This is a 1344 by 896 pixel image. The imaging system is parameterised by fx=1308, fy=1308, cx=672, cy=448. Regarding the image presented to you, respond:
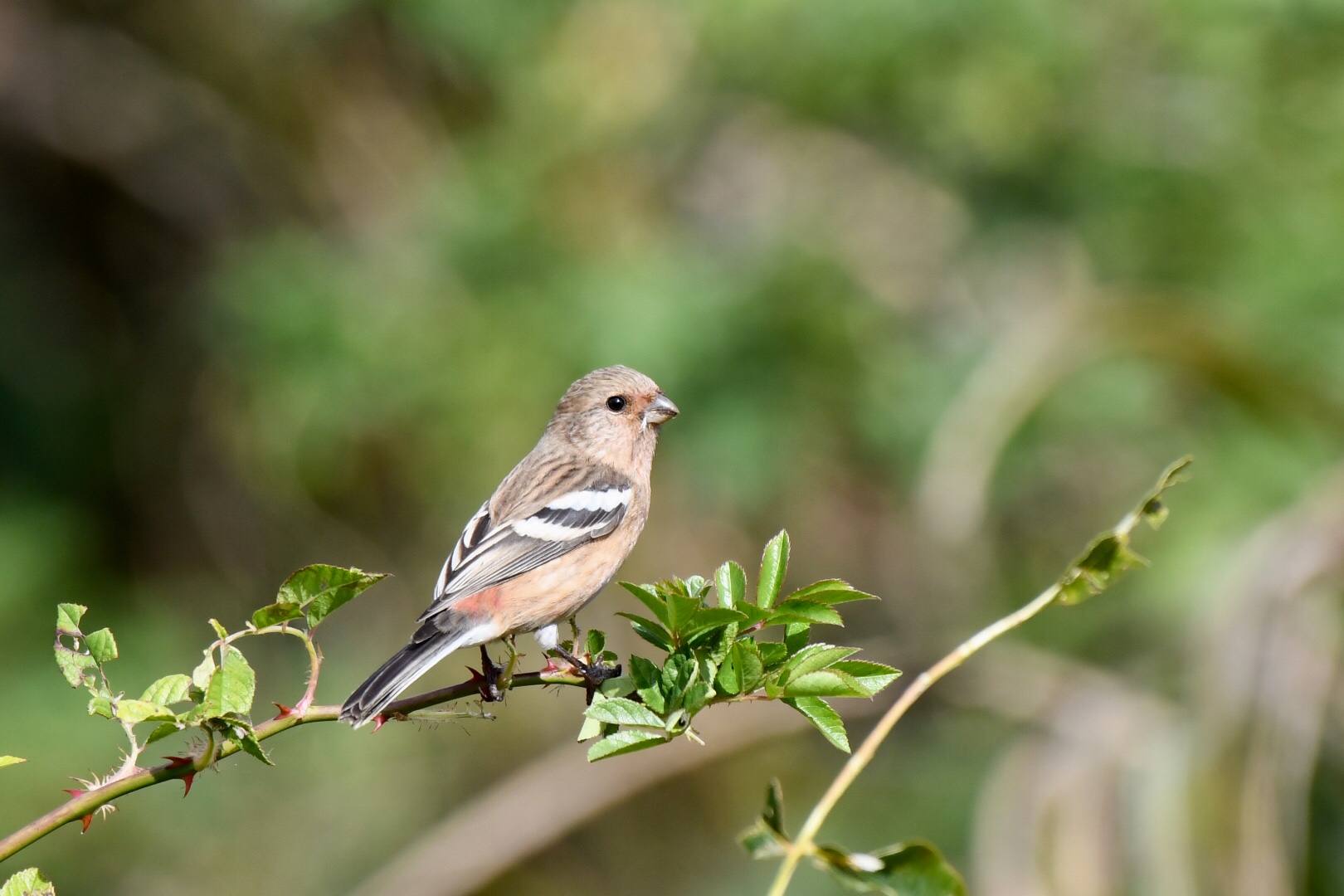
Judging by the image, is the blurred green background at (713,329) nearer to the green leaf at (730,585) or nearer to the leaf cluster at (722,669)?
the green leaf at (730,585)

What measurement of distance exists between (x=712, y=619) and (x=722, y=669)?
11 centimetres

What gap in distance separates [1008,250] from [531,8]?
11.1 ft

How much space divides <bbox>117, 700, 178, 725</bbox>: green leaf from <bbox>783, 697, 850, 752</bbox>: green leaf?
2.96 ft

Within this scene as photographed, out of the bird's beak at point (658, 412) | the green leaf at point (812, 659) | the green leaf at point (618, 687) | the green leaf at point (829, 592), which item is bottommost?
the green leaf at point (618, 687)

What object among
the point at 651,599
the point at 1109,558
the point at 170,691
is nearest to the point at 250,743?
the point at 170,691

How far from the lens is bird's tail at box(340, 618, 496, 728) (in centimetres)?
286

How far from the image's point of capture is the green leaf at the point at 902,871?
5.03 feet

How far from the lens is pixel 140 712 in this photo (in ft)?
5.90

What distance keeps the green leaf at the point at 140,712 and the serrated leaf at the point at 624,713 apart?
0.61 meters

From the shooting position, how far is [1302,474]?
22.1ft

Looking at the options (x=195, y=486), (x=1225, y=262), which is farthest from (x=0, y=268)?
(x=1225, y=262)

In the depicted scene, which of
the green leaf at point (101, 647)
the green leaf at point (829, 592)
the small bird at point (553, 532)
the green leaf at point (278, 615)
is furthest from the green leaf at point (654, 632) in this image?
the small bird at point (553, 532)

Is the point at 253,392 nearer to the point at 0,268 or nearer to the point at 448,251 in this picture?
the point at 448,251

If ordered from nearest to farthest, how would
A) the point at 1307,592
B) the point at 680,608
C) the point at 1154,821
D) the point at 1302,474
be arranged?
the point at 680,608 < the point at 1154,821 < the point at 1307,592 < the point at 1302,474
